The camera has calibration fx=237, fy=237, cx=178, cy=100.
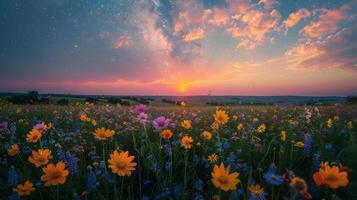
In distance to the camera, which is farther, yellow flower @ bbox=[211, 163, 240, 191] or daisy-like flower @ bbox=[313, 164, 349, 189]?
yellow flower @ bbox=[211, 163, 240, 191]

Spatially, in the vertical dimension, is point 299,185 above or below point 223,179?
above

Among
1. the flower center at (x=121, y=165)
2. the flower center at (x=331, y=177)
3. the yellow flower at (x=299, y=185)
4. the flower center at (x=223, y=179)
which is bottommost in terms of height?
the flower center at (x=223, y=179)

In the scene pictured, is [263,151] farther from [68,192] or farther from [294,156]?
[68,192]

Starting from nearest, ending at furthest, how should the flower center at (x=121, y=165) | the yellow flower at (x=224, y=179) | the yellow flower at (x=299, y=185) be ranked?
the yellow flower at (x=299, y=185)
the yellow flower at (x=224, y=179)
the flower center at (x=121, y=165)

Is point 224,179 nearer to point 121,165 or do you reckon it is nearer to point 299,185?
point 299,185

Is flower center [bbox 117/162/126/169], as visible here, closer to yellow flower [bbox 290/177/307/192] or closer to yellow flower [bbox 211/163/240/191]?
yellow flower [bbox 211/163/240/191]

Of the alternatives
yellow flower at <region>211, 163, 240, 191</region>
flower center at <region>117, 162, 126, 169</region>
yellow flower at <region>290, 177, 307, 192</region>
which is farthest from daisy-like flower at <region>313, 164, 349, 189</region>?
flower center at <region>117, 162, 126, 169</region>

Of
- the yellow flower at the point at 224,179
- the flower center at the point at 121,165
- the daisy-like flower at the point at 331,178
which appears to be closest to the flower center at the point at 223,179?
the yellow flower at the point at 224,179

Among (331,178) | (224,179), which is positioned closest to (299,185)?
(331,178)

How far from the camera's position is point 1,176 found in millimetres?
2352

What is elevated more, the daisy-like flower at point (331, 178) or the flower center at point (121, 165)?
the daisy-like flower at point (331, 178)

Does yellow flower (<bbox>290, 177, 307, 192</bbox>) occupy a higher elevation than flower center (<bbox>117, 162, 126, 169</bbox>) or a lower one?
higher

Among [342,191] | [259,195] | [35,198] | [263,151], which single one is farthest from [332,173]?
[35,198]

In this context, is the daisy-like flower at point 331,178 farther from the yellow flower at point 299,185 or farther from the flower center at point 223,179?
the flower center at point 223,179
